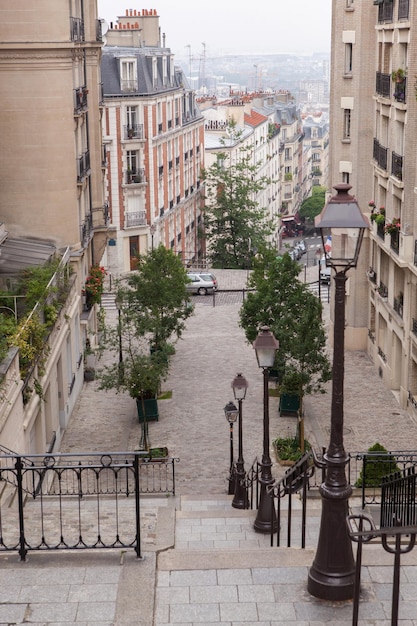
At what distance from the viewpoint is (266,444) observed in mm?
15602

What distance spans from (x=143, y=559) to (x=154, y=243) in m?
47.2

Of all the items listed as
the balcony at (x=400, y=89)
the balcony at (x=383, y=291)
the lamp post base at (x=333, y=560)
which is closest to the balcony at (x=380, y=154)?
the balcony at (x=400, y=89)

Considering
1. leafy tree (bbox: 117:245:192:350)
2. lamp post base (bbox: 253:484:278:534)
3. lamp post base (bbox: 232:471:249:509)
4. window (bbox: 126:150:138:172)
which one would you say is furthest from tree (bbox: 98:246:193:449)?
window (bbox: 126:150:138:172)

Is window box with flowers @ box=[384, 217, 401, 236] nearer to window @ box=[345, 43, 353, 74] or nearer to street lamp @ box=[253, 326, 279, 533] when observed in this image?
window @ box=[345, 43, 353, 74]

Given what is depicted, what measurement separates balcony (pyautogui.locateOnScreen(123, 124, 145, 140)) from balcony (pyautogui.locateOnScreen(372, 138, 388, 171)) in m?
23.3

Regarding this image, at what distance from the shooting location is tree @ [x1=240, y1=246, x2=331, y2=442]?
26.7m

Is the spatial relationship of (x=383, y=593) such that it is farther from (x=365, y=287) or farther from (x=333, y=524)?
(x=365, y=287)

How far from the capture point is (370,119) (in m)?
35.9

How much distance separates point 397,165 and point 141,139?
2683cm

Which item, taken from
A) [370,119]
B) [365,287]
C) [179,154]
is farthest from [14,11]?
[179,154]

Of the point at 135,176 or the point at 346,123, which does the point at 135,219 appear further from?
the point at 346,123

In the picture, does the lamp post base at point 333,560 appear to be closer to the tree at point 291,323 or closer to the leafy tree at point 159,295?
the tree at point 291,323

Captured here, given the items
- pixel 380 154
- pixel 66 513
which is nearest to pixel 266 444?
pixel 66 513

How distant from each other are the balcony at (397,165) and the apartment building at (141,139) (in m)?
22.8
